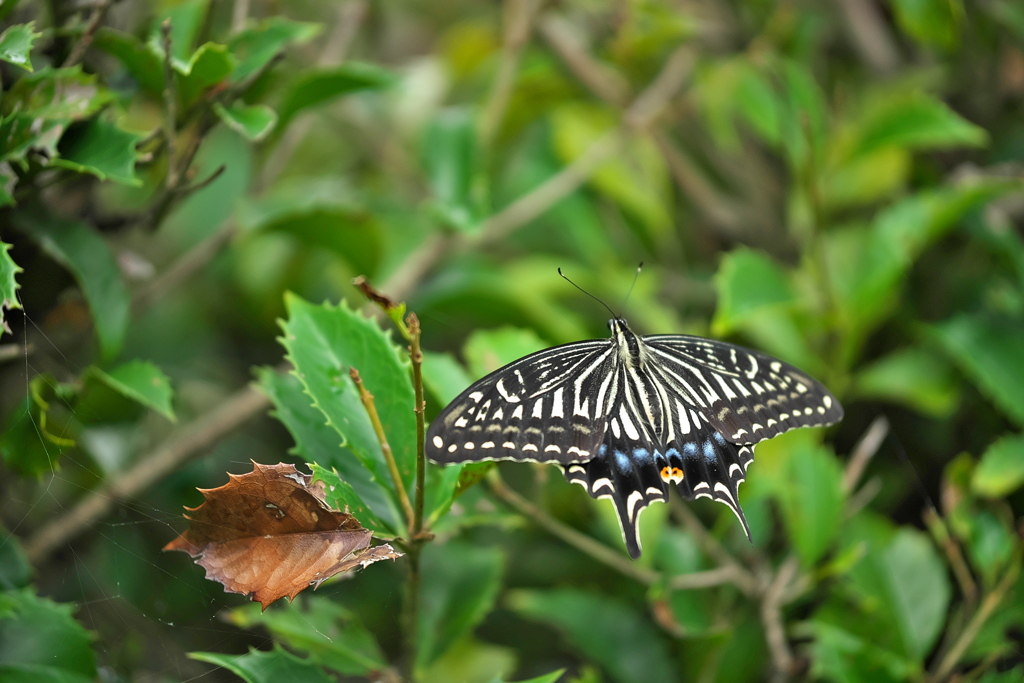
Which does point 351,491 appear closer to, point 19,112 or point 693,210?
point 19,112

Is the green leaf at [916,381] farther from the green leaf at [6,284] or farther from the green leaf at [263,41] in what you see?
the green leaf at [6,284]

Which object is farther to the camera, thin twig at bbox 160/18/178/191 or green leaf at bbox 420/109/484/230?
green leaf at bbox 420/109/484/230

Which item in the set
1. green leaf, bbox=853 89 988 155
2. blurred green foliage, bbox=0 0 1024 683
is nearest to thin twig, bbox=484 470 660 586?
blurred green foliage, bbox=0 0 1024 683

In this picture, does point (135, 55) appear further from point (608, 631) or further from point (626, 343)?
point (608, 631)

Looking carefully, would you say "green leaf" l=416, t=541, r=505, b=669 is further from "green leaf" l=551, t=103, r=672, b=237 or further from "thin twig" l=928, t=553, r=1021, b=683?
"green leaf" l=551, t=103, r=672, b=237

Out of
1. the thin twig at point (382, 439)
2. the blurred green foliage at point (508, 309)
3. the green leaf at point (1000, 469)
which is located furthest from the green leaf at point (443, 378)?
the green leaf at point (1000, 469)

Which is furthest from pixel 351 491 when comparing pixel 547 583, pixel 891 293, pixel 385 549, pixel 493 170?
pixel 493 170

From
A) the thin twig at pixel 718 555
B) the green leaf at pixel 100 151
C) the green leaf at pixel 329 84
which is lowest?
the thin twig at pixel 718 555

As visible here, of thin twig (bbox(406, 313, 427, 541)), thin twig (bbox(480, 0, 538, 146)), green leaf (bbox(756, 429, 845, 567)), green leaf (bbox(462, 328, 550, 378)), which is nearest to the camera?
thin twig (bbox(406, 313, 427, 541))
